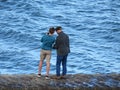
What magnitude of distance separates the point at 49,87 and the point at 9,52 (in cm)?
1793

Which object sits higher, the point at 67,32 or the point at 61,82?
the point at 61,82

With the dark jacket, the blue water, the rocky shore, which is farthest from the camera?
the blue water

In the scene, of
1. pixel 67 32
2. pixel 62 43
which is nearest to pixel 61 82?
pixel 62 43

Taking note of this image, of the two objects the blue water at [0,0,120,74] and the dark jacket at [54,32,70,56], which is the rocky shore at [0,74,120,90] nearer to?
the dark jacket at [54,32,70,56]

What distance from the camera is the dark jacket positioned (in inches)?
847

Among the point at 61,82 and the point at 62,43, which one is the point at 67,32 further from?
the point at 61,82

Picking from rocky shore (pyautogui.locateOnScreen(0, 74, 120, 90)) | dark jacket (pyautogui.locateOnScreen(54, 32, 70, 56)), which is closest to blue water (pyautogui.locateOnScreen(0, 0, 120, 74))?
rocky shore (pyautogui.locateOnScreen(0, 74, 120, 90))

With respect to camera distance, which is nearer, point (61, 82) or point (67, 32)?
point (61, 82)

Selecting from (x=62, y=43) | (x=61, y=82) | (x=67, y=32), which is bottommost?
(x=67, y=32)

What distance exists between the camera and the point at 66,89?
2041 cm

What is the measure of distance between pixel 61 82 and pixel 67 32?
80.7 ft

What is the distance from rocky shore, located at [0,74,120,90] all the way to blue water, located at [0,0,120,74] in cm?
1128

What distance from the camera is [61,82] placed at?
70.6ft

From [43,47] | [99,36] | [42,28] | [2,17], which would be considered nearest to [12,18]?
[2,17]
